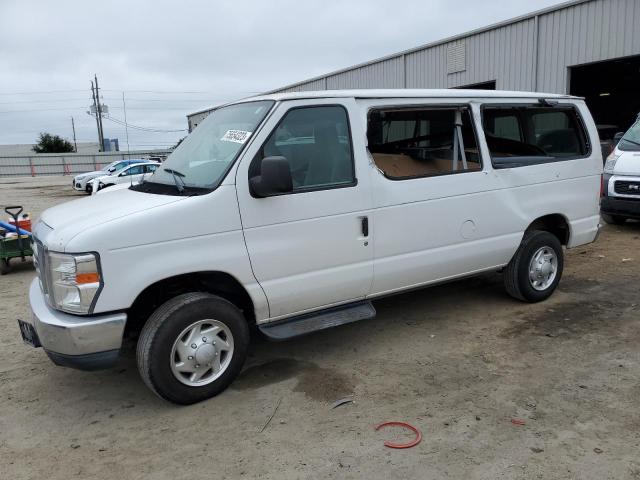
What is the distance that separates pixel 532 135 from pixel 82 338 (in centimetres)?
444

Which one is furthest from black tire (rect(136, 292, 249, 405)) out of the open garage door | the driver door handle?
the open garage door

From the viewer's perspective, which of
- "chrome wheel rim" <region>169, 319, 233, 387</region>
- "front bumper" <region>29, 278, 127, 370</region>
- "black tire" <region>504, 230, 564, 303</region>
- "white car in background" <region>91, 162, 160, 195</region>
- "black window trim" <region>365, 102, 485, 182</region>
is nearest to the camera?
"front bumper" <region>29, 278, 127, 370</region>

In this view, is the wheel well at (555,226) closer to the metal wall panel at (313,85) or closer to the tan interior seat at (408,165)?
the tan interior seat at (408,165)

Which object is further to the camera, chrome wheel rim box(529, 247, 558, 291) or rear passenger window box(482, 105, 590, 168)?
chrome wheel rim box(529, 247, 558, 291)

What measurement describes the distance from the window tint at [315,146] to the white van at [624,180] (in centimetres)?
665

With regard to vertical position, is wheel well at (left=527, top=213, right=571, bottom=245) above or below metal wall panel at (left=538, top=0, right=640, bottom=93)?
below

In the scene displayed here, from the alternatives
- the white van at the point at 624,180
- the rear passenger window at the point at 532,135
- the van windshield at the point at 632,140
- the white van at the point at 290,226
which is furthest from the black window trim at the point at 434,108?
the van windshield at the point at 632,140

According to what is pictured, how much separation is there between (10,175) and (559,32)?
4857 cm

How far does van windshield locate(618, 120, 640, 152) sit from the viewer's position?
8974 mm

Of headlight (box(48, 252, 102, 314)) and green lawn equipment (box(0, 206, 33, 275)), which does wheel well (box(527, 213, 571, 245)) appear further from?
green lawn equipment (box(0, 206, 33, 275))

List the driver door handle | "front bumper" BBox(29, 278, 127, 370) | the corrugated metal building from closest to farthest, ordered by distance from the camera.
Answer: "front bumper" BBox(29, 278, 127, 370) < the driver door handle < the corrugated metal building

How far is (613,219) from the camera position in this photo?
9820mm

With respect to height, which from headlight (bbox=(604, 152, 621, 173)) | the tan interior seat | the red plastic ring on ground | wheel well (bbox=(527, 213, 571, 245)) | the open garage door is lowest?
the red plastic ring on ground

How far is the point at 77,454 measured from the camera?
3.12 metres
